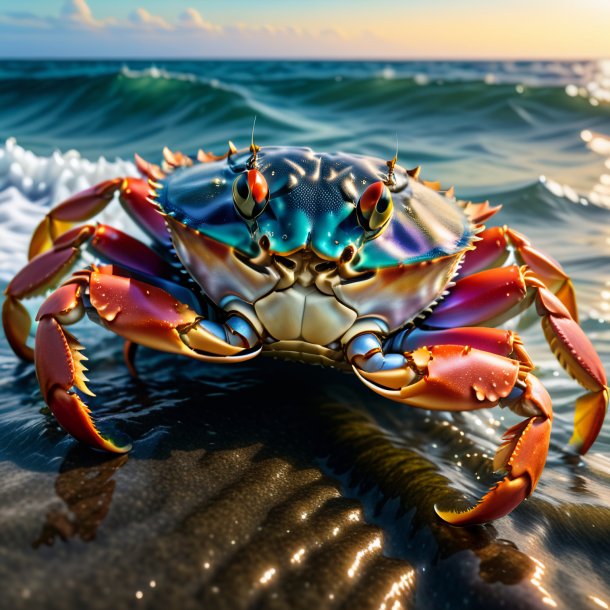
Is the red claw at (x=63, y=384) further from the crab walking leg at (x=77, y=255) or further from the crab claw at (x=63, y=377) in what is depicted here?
the crab walking leg at (x=77, y=255)

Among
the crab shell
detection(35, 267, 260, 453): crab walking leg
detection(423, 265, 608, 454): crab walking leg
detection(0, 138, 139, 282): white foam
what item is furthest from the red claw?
detection(0, 138, 139, 282): white foam

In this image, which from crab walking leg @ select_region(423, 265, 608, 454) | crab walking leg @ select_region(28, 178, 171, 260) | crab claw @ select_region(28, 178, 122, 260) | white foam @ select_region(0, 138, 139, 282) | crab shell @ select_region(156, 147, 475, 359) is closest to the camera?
crab shell @ select_region(156, 147, 475, 359)

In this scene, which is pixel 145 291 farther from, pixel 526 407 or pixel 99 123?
pixel 99 123

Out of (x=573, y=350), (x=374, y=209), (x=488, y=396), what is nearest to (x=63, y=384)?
(x=374, y=209)

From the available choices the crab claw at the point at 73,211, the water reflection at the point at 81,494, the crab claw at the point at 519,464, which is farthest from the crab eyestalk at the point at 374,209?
the crab claw at the point at 73,211

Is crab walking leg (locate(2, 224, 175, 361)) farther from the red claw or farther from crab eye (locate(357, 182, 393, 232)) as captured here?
crab eye (locate(357, 182, 393, 232))

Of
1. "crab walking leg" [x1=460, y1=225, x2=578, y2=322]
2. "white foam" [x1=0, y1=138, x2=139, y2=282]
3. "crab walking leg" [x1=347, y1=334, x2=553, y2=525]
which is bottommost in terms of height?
"white foam" [x1=0, y1=138, x2=139, y2=282]

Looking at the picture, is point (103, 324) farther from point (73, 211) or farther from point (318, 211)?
point (73, 211)
